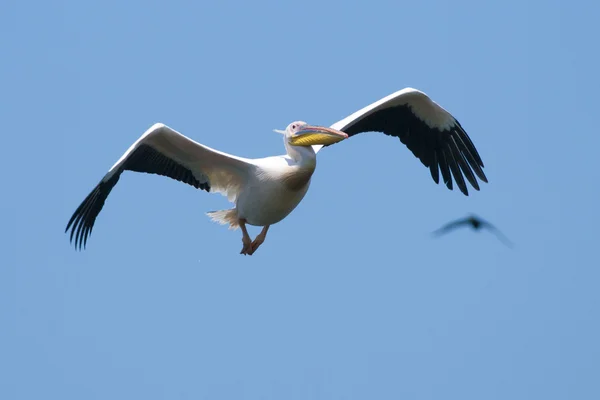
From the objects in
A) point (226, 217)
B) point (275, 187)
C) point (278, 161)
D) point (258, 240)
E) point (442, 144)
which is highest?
point (442, 144)

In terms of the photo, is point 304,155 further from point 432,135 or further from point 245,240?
point 432,135

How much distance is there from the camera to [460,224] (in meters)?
7.35

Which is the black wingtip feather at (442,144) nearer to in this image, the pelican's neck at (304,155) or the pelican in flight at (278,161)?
the pelican in flight at (278,161)

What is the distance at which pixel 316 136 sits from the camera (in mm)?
10078

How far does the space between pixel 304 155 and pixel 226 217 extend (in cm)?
147

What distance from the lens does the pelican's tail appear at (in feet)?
36.6

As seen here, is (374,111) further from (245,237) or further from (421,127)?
(245,237)

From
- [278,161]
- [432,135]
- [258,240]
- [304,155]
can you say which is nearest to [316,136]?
[304,155]

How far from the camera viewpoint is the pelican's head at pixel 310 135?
32.9 feet

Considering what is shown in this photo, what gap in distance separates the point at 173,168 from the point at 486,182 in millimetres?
3683

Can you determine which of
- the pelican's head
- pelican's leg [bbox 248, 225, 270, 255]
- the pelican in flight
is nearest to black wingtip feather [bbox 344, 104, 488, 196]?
the pelican in flight

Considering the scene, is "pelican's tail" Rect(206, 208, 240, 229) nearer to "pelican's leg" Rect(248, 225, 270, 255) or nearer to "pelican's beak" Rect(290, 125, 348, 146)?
"pelican's leg" Rect(248, 225, 270, 255)

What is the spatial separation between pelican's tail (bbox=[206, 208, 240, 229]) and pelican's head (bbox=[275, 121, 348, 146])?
49.2 inches

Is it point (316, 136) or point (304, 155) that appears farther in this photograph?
point (304, 155)
